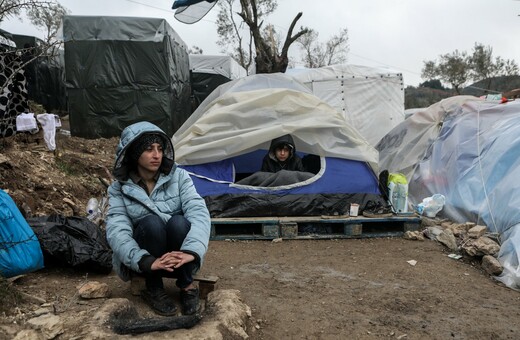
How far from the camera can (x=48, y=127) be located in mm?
5656

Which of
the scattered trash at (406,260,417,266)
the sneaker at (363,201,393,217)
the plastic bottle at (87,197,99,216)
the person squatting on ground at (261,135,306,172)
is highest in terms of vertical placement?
the person squatting on ground at (261,135,306,172)

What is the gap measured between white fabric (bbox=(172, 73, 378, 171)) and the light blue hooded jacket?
1.89 metres

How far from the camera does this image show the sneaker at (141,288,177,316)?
2.49 m

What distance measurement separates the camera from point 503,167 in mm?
4418

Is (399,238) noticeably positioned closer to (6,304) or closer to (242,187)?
(242,187)

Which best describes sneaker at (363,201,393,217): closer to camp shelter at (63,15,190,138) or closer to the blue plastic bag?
the blue plastic bag

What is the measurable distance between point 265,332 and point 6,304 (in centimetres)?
143

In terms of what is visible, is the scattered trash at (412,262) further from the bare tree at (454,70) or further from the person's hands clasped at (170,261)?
the bare tree at (454,70)

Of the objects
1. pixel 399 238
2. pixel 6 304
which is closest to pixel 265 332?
pixel 6 304

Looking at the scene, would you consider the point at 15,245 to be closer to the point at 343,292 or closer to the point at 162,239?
the point at 162,239

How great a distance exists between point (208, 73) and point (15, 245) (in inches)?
487

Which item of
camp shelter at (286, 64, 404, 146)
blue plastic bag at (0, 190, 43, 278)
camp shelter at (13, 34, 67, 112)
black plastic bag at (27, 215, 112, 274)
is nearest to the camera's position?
blue plastic bag at (0, 190, 43, 278)

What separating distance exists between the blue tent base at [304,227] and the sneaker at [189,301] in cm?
175

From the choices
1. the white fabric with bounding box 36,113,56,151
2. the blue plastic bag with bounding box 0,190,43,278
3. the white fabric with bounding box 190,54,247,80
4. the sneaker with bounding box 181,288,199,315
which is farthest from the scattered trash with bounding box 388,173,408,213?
the white fabric with bounding box 190,54,247,80
